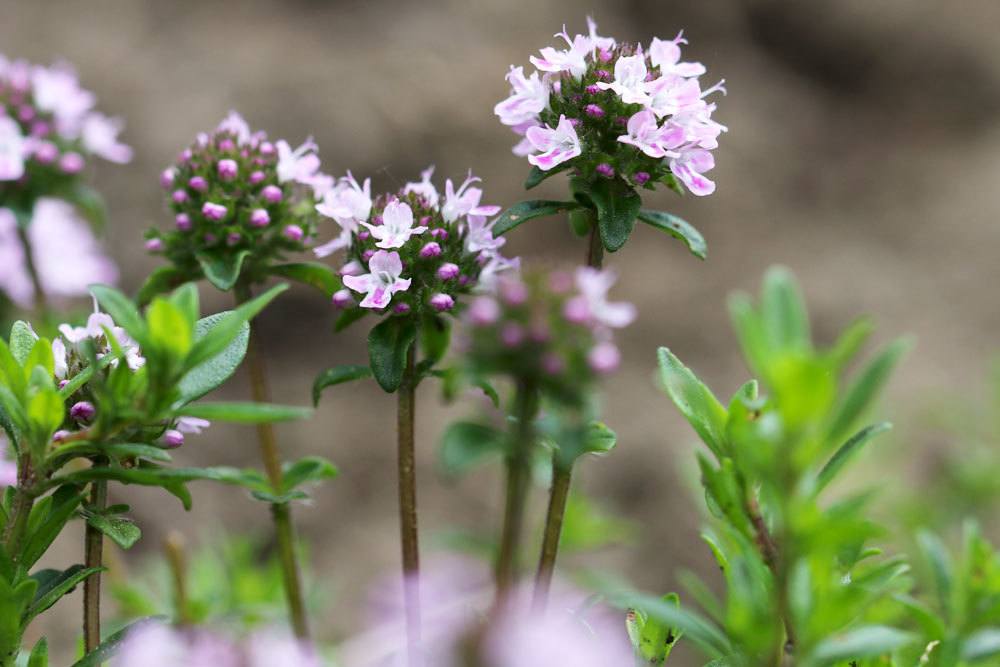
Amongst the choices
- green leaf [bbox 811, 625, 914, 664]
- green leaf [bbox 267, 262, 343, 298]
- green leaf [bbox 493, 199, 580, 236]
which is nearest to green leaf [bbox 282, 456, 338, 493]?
green leaf [bbox 267, 262, 343, 298]

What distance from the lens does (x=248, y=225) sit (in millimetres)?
1558

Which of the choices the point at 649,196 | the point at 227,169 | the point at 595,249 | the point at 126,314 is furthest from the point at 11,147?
the point at 649,196

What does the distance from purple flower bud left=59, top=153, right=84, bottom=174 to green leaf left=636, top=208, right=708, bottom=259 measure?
4.25ft

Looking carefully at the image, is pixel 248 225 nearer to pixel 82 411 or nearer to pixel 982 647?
pixel 82 411

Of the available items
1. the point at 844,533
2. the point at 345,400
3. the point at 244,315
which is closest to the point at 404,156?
the point at 345,400

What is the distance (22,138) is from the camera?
80.6 inches

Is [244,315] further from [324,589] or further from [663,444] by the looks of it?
[663,444]

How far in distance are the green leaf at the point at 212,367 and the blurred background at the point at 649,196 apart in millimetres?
2184

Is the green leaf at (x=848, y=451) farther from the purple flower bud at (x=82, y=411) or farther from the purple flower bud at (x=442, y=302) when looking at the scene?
the purple flower bud at (x=82, y=411)

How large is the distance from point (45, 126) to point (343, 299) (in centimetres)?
110

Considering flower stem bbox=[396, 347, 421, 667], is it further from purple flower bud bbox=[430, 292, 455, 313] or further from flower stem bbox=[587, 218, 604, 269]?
flower stem bbox=[587, 218, 604, 269]

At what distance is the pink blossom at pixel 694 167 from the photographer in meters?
1.30

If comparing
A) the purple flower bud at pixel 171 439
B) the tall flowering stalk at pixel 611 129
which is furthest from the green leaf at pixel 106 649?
the tall flowering stalk at pixel 611 129

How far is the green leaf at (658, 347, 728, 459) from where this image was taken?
3.73 ft
